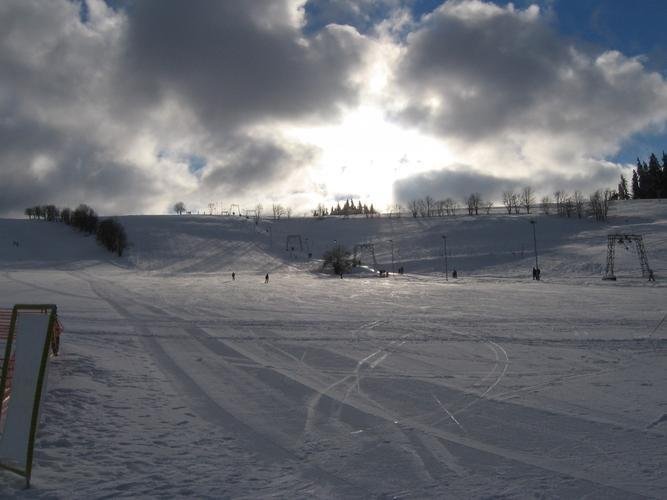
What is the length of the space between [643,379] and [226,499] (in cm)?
828

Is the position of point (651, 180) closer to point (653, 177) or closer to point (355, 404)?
point (653, 177)

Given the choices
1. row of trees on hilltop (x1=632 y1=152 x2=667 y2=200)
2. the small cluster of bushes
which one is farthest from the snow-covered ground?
row of trees on hilltop (x1=632 y1=152 x2=667 y2=200)

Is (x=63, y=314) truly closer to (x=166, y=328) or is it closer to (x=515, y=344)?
(x=166, y=328)

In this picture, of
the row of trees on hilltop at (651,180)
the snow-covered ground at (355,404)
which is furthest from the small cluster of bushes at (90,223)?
the row of trees on hilltop at (651,180)

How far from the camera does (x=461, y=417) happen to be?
7.43 metres

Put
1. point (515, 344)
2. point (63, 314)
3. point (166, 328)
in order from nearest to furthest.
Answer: point (515, 344) < point (166, 328) < point (63, 314)

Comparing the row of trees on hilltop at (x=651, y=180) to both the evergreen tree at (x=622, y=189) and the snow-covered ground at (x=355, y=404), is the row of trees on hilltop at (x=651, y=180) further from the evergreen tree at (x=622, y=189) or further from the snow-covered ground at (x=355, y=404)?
the snow-covered ground at (x=355, y=404)

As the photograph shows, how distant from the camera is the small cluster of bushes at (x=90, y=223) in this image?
95875 millimetres

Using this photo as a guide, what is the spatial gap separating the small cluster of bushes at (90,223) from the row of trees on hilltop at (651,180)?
15097cm

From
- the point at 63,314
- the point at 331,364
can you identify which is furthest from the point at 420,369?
the point at 63,314

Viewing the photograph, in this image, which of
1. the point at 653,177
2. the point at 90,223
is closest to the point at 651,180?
the point at 653,177

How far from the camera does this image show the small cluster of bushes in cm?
9588

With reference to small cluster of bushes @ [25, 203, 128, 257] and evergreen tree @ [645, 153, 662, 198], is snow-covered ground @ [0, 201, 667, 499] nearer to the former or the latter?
small cluster of bushes @ [25, 203, 128, 257]

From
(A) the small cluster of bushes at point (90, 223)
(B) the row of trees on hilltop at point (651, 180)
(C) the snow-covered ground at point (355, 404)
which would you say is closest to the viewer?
(C) the snow-covered ground at point (355, 404)
